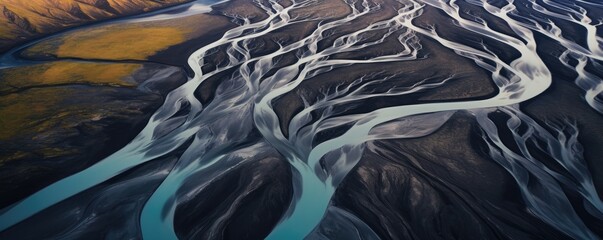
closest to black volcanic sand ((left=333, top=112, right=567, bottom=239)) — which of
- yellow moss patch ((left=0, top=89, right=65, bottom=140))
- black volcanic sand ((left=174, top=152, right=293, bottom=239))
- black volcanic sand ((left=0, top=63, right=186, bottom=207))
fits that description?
black volcanic sand ((left=174, top=152, right=293, bottom=239))

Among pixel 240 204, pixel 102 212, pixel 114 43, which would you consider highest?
pixel 114 43

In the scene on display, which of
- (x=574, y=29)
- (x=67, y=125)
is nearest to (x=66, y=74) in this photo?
(x=67, y=125)

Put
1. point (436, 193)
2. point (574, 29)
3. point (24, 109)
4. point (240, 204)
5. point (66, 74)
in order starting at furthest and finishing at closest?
point (574, 29)
point (66, 74)
point (24, 109)
point (436, 193)
point (240, 204)

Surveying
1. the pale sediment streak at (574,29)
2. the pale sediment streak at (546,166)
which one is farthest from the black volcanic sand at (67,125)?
the pale sediment streak at (574,29)

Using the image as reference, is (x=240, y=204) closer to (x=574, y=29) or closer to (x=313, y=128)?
(x=313, y=128)

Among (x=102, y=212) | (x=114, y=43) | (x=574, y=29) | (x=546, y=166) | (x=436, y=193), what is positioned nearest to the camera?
(x=102, y=212)

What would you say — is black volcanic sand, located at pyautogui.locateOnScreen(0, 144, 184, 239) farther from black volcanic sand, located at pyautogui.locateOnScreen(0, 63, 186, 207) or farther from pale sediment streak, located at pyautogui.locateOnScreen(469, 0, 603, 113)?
pale sediment streak, located at pyautogui.locateOnScreen(469, 0, 603, 113)
